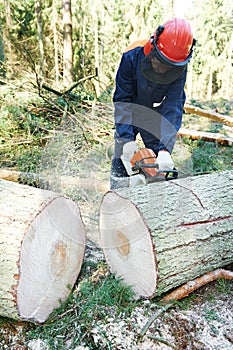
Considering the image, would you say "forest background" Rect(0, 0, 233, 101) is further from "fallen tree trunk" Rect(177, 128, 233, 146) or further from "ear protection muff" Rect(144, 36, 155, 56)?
"ear protection muff" Rect(144, 36, 155, 56)

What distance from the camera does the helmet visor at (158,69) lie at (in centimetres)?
226

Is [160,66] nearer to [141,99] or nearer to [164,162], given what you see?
[141,99]

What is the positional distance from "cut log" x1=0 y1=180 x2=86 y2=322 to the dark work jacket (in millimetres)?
964

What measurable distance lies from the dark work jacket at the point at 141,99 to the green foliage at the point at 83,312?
45.7 inches

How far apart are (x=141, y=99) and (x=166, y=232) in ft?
4.50

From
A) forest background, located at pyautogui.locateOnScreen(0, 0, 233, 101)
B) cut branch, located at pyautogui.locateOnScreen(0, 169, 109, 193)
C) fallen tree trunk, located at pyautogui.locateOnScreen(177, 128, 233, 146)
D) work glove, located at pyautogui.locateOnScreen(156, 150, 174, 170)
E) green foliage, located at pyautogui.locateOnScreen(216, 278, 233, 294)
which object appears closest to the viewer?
green foliage, located at pyautogui.locateOnScreen(216, 278, 233, 294)

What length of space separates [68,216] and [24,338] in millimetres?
727

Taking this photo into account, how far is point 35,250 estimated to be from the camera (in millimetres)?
1768

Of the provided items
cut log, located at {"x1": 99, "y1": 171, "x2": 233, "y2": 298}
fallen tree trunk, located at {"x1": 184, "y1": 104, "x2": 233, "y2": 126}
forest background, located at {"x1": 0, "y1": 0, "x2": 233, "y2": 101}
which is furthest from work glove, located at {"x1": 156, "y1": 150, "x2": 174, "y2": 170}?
fallen tree trunk, located at {"x1": 184, "y1": 104, "x2": 233, "y2": 126}

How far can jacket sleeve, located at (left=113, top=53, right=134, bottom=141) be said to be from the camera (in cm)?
263

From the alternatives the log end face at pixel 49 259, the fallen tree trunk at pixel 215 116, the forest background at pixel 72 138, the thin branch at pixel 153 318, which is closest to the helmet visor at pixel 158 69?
the log end face at pixel 49 259

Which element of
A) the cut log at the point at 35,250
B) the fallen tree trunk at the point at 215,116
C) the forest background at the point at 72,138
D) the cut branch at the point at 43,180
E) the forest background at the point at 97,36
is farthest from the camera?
the forest background at the point at 97,36

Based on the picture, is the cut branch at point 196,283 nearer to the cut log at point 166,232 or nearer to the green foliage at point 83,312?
the cut log at point 166,232

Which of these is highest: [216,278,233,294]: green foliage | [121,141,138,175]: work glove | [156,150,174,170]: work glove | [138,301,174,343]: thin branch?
[156,150,174,170]: work glove
